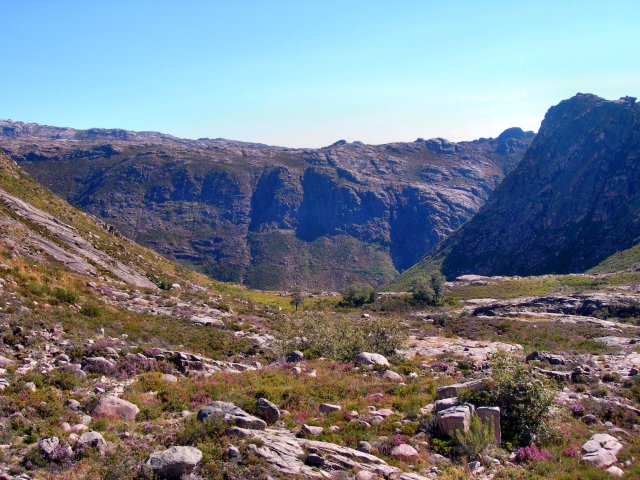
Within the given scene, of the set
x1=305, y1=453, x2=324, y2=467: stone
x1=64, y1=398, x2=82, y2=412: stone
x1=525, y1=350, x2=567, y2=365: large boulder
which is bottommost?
x1=525, y1=350, x2=567, y2=365: large boulder

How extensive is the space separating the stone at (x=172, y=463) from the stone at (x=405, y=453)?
16.4 feet

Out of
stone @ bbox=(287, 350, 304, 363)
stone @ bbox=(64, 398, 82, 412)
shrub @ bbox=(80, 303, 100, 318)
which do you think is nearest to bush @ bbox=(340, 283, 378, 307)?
stone @ bbox=(287, 350, 304, 363)

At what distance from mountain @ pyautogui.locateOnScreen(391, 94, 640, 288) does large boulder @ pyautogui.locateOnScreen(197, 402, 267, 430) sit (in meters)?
99.3

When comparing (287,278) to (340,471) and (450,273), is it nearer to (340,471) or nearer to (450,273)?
(450,273)

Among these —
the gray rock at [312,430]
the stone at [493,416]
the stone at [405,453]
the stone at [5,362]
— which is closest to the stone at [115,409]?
the stone at [5,362]

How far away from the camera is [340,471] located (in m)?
8.61

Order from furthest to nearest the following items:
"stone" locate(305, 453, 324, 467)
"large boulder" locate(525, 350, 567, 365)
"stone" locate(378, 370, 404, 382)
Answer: "large boulder" locate(525, 350, 567, 365) → "stone" locate(378, 370, 404, 382) → "stone" locate(305, 453, 324, 467)

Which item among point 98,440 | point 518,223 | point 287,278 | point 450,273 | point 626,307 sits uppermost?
point 518,223

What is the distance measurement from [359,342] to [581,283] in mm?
69573

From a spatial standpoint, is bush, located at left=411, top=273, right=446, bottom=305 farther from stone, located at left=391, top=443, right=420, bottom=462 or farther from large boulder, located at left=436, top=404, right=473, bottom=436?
stone, located at left=391, top=443, right=420, bottom=462

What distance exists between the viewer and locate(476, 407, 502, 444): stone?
1066cm

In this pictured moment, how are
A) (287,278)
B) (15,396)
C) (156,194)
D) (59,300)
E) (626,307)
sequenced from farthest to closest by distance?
(156,194) < (287,278) < (626,307) < (59,300) < (15,396)

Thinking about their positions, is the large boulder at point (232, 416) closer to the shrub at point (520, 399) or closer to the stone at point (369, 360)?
the shrub at point (520, 399)

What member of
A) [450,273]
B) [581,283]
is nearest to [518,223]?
[450,273]
